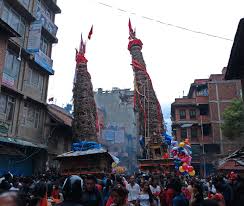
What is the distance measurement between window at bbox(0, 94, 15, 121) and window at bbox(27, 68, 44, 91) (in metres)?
2.56

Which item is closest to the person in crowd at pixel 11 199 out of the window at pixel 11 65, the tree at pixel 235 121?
the window at pixel 11 65

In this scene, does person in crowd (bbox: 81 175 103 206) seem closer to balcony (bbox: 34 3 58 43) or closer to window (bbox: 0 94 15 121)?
window (bbox: 0 94 15 121)

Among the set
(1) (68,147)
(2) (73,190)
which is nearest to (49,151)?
Answer: (1) (68,147)

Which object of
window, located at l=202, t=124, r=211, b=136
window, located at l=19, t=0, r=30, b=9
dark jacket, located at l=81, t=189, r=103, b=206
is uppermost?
window, located at l=19, t=0, r=30, b=9

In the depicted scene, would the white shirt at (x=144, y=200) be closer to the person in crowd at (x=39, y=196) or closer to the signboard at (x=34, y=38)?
the person in crowd at (x=39, y=196)

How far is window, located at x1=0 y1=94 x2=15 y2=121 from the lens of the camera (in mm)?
17673

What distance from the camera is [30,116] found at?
20.7 meters

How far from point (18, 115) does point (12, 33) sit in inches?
220

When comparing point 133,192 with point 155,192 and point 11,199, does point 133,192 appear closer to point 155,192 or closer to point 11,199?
point 155,192

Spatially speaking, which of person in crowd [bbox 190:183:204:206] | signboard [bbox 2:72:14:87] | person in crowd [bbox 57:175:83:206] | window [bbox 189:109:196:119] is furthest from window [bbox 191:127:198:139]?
person in crowd [bbox 57:175:83:206]

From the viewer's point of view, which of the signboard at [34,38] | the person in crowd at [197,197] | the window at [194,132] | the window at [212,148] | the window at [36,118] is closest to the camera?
the person in crowd at [197,197]

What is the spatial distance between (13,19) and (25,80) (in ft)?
14.0

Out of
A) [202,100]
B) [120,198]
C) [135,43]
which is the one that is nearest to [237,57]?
[120,198]

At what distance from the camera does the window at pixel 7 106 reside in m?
17.7
